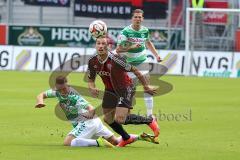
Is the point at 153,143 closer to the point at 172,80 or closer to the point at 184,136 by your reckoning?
the point at 184,136

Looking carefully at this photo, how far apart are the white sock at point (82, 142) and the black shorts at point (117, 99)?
29.3 inches

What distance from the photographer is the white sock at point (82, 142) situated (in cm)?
1391

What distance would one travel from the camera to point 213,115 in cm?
2005

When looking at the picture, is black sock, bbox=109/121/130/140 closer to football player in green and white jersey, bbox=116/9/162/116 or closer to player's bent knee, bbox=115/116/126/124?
player's bent knee, bbox=115/116/126/124

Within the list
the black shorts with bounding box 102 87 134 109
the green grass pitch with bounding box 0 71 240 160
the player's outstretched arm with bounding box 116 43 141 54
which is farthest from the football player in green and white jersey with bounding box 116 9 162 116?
the black shorts with bounding box 102 87 134 109

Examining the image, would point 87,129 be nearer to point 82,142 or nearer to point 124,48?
point 82,142

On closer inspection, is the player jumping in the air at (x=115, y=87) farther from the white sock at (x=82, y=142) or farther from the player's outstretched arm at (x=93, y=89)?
the white sock at (x=82, y=142)

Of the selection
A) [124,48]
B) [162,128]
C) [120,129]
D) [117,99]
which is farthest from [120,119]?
[162,128]

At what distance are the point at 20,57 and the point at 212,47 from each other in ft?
29.8

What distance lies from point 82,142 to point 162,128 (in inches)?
145

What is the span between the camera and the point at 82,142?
45.7 ft

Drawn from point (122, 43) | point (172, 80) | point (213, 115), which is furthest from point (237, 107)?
point (172, 80)

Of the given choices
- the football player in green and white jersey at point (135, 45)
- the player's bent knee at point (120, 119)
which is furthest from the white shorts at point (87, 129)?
the football player in green and white jersey at point (135, 45)

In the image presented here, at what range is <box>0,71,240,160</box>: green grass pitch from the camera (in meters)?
13.0
